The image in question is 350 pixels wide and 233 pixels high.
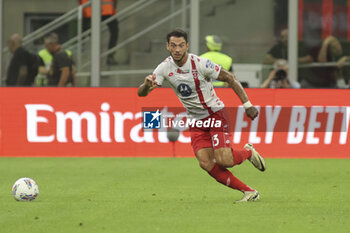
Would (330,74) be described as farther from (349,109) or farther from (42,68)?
(42,68)

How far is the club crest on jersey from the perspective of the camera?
9048mm

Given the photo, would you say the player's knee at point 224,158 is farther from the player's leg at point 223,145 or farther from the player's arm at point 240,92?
the player's arm at point 240,92

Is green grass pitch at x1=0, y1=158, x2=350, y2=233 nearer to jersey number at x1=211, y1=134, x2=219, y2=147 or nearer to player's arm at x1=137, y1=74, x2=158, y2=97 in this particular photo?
jersey number at x1=211, y1=134, x2=219, y2=147

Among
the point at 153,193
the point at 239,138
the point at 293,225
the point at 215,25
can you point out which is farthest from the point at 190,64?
the point at 215,25

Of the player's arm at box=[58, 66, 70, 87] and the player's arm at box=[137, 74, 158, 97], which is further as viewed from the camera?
the player's arm at box=[58, 66, 70, 87]

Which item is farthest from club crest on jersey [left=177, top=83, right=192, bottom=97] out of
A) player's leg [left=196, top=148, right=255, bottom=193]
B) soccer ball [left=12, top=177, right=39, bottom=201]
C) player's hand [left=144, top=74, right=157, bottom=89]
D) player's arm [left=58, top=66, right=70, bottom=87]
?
player's arm [left=58, top=66, right=70, bottom=87]

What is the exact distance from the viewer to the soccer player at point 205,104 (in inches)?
352

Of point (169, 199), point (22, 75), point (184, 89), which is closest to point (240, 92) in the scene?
point (184, 89)

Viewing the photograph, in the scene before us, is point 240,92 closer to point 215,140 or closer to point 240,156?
point 215,140

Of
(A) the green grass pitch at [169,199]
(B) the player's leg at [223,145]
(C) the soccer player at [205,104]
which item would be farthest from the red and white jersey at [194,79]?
(A) the green grass pitch at [169,199]

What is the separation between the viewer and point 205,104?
916cm

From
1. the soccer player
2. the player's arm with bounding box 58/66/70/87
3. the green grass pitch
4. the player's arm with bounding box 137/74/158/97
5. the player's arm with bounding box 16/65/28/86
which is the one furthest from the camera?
the player's arm with bounding box 16/65/28/86

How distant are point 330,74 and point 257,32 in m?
1.72

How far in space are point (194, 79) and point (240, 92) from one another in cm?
56
